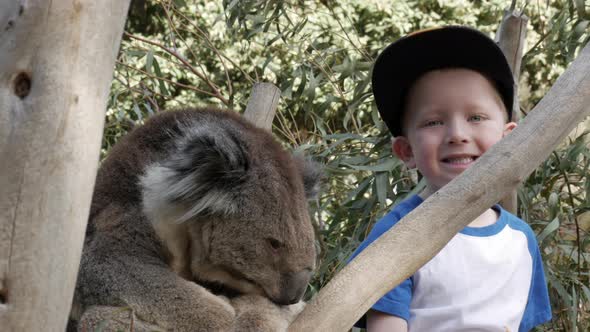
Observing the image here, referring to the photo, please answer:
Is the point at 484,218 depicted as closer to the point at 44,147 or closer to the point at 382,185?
the point at 382,185

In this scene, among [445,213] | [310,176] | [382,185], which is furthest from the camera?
[382,185]

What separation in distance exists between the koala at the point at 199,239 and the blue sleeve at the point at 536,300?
1.92 feet

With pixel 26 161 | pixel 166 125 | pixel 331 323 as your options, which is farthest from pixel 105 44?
pixel 166 125

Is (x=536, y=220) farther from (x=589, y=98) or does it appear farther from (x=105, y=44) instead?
(x=105, y=44)

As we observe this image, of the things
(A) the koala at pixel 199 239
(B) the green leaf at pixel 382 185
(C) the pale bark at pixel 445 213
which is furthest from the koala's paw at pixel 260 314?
(B) the green leaf at pixel 382 185

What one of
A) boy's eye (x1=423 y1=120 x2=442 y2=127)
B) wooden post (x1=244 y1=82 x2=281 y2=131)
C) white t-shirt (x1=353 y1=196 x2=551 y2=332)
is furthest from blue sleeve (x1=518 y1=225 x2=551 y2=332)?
wooden post (x1=244 y1=82 x2=281 y2=131)

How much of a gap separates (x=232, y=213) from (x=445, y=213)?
573 mm

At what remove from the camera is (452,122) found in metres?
1.84

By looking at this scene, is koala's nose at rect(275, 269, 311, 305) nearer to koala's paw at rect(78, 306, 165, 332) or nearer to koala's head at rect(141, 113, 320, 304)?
koala's head at rect(141, 113, 320, 304)

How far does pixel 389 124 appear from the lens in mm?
2053

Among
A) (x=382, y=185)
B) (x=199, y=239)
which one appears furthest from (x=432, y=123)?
(x=382, y=185)

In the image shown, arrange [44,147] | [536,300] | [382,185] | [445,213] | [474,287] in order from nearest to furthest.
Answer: [44,147] < [445,213] < [474,287] < [536,300] < [382,185]

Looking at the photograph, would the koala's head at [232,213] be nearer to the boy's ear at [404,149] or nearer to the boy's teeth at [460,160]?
the boy's ear at [404,149]

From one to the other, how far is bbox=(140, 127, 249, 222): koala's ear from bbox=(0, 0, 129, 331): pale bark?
0.69m
